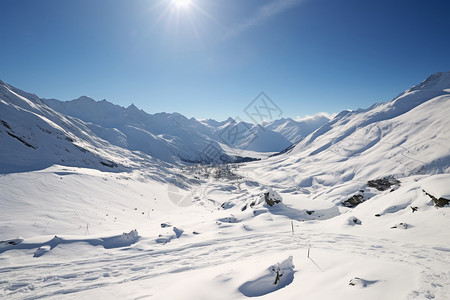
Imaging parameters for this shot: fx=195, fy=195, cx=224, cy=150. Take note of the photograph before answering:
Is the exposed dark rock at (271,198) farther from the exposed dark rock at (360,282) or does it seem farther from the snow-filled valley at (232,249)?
the exposed dark rock at (360,282)

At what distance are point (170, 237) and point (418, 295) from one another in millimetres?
12281

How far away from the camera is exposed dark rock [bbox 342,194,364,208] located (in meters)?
25.4

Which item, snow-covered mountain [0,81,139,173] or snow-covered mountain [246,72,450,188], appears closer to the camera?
snow-covered mountain [0,81,139,173]

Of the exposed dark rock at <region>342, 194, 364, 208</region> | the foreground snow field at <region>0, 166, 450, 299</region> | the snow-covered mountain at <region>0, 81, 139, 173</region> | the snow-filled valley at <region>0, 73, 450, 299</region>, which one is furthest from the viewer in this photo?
the snow-covered mountain at <region>0, 81, 139, 173</region>

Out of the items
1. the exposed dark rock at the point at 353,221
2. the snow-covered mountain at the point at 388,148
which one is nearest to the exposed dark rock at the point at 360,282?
the exposed dark rock at the point at 353,221

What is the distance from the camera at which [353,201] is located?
1014 inches

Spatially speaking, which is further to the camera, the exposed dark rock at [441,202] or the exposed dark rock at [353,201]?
the exposed dark rock at [353,201]

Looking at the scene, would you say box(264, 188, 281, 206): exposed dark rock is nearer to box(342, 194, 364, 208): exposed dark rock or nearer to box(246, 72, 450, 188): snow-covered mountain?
box(342, 194, 364, 208): exposed dark rock

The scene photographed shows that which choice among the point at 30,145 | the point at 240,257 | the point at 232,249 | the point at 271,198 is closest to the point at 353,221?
the point at 271,198

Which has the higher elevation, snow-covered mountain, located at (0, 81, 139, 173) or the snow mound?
snow-covered mountain, located at (0, 81, 139, 173)

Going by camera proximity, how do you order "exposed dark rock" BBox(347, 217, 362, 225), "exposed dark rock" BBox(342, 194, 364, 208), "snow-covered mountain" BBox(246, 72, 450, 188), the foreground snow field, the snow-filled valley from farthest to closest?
"snow-covered mountain" BBox(246, 72, 450, 188)
"exposed dark rock" BBox(342, 194, 364, 208)
"exposed dark rock" BBox(347, 217, 362, 225)
the snow-filled valley
the foreground snow field

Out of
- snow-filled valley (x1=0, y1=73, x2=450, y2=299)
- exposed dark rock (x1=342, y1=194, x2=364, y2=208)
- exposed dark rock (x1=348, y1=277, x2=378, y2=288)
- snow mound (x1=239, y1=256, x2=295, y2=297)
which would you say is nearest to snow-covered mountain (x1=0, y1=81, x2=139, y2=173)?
snow-filled valley (x1=0, y1=73, x2=450, y2=299)

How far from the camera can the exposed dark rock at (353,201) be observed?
83.4 feet

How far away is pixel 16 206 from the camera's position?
18.9 meters
